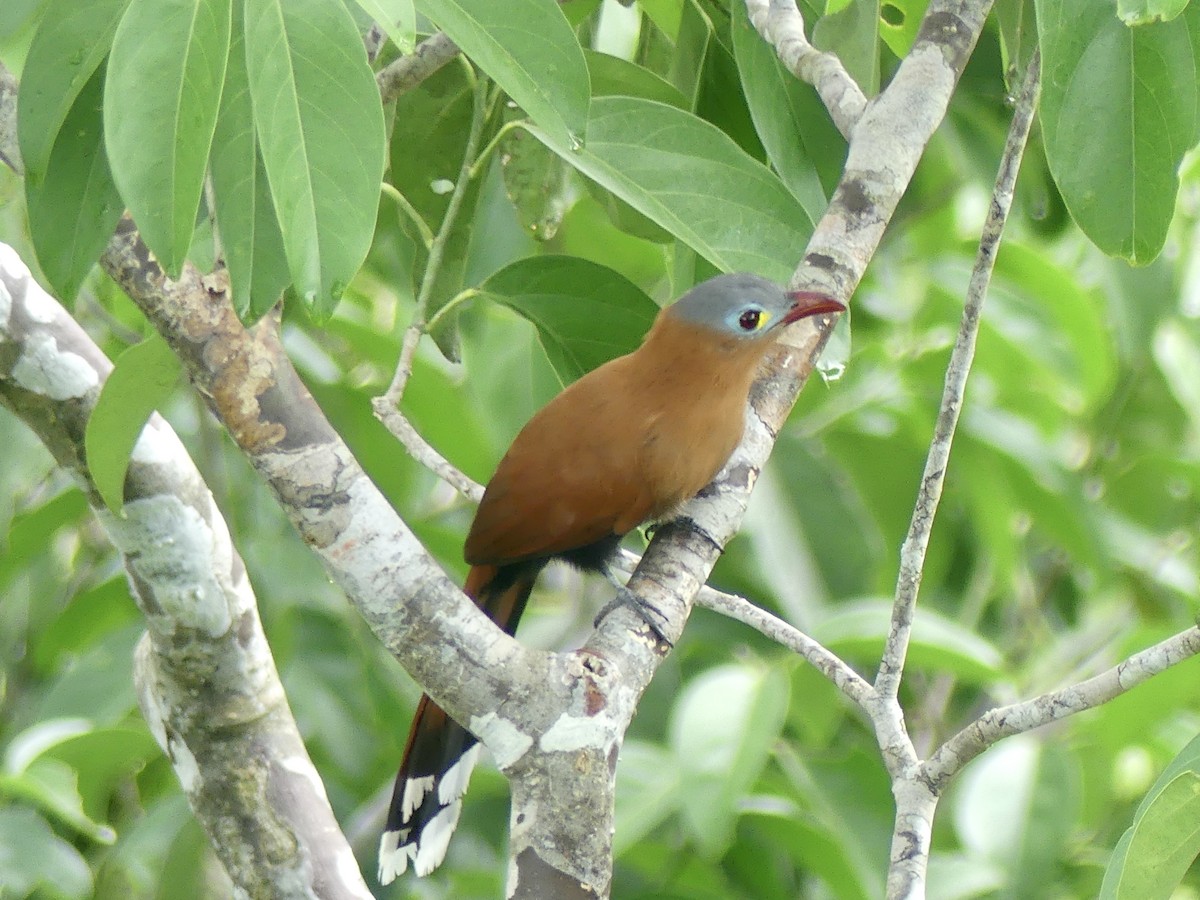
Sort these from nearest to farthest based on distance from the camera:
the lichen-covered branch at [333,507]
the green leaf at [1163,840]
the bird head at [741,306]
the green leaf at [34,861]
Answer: the green leaf at [1163,840] < the lichen-covered branch at [333,507] < the bird head at [741,306] < the green leaf at [34,861]

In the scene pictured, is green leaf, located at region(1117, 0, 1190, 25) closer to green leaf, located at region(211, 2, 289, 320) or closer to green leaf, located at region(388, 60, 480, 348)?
green leaf, located at region(211, 2, 289, 320)

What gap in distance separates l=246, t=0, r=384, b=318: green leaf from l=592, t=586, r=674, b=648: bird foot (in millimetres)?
732

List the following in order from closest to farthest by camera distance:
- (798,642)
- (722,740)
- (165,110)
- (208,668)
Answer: (165,110) < (798,642) < (208,668) < (722,740)

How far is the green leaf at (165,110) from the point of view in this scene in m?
1.40

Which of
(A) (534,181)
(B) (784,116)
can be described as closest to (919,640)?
(B) (784,116)

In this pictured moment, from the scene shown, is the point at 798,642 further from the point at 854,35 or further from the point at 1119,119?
the point at 854,35

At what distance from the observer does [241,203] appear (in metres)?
1.57

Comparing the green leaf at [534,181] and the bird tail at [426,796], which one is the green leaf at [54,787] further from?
the green leaf at [534,181]

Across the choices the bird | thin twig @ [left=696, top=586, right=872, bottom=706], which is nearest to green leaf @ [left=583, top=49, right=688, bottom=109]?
the bird

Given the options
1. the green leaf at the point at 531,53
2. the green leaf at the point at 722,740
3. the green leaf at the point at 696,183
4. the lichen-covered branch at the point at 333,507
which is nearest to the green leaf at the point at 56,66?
the lichen-covered branch at the point at 333,507

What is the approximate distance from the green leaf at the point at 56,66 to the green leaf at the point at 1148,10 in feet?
3.60

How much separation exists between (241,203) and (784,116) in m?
1.18

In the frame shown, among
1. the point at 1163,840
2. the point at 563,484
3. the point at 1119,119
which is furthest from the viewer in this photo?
the point at 563,484

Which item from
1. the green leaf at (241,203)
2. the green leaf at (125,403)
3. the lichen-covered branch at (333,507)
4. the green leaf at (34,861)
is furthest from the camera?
the green leaf at (34,861)
